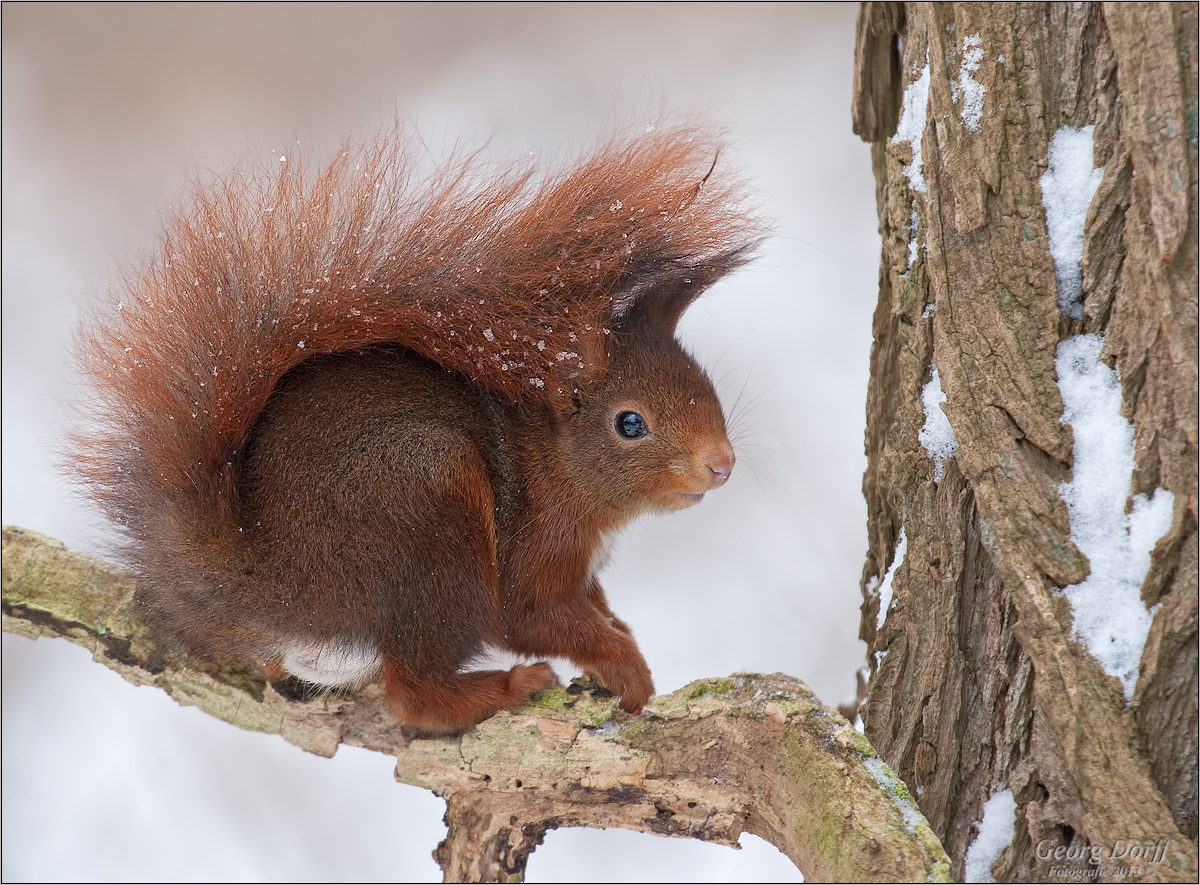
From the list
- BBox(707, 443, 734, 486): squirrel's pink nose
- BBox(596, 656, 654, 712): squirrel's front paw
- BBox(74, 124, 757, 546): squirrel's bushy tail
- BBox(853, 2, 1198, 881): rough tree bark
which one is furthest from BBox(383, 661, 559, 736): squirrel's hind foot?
BBox(853, 2, 1198, 881): rough tree bark

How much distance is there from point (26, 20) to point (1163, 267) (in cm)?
302

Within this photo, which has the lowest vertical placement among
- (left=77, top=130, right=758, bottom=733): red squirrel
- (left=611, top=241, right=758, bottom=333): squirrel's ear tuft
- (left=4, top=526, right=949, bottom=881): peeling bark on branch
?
(left=4, top=526, right=949, bottom=881): peeling bark on branch

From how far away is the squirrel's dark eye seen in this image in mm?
1647

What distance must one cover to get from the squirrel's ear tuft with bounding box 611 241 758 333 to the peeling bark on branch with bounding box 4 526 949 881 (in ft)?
2.07

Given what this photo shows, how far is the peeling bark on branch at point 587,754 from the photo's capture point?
4.03ft

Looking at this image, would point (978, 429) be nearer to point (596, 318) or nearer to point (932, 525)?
point (932, 525)

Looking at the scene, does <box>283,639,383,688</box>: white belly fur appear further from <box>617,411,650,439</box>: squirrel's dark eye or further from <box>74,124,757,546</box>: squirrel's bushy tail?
<box>617,411,650,439</box>: squirrel's dark eye

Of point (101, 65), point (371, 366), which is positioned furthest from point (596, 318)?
point (101, 65)

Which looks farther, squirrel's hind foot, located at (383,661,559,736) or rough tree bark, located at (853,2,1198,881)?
squirrel's hind foot, located at (383,661,559,736)

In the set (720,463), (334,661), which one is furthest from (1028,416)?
(334,661)

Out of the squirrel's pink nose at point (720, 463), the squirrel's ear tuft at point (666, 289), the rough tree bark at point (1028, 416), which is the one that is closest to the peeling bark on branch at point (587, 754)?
the rough tree bark at point (1028, 416)

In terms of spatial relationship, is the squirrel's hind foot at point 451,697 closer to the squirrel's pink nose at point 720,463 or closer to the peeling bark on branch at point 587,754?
the peeling bark on branch at point 587,754

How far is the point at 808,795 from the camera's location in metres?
1.26

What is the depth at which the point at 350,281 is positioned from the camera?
1.39m
